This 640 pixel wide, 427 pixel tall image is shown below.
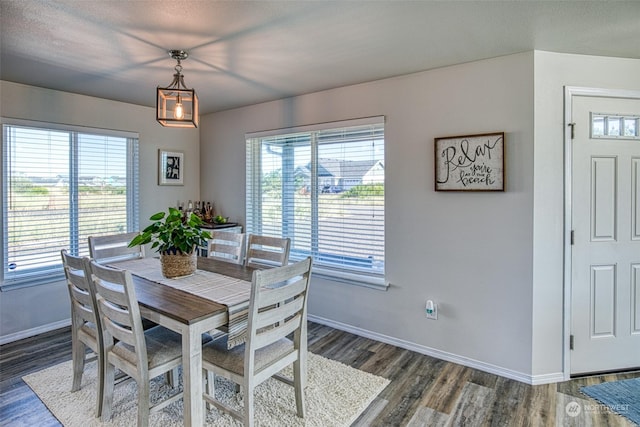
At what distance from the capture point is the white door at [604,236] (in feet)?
8.43

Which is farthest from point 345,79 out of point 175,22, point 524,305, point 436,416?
point 436,416

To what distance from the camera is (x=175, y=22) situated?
6.68 feet

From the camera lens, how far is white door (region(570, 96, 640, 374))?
2570 mm

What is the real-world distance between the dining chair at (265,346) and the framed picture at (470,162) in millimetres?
1489

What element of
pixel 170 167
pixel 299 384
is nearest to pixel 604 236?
pixel 299 384

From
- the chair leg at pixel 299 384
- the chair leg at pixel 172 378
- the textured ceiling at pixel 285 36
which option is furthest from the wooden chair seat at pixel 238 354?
the textured ceiling at pixel 285 36

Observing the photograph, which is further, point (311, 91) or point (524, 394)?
point (311, 91)

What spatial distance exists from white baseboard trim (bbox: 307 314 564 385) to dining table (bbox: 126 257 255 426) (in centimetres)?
186

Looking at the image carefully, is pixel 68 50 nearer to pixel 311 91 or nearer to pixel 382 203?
pixel 311 91

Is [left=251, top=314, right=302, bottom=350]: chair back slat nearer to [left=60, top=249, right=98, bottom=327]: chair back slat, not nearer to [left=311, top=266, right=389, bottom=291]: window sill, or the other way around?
[left=60, top=249, right=98, bottom=327]: chair back slat

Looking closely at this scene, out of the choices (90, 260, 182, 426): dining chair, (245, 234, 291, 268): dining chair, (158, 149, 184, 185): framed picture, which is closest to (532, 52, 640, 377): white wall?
(245, 234, 291, 268): dining chair

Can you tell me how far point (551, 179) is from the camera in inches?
99.3

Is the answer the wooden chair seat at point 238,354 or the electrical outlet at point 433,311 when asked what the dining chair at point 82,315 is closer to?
the wooden chair seat at point 238,354

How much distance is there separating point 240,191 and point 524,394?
11.4 ft
